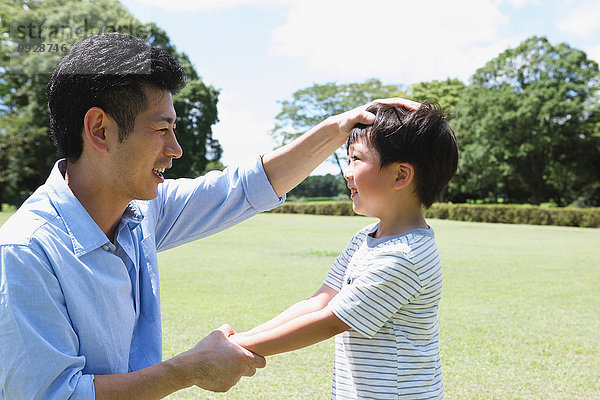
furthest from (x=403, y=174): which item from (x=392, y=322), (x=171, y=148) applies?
(x=171, y=148)

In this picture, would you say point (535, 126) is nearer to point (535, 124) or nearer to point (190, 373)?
point (535, 124)

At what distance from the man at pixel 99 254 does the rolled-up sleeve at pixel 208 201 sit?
21 centimetres

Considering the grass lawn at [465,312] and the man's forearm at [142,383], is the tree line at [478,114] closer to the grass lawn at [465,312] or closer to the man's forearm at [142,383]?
the grass lawn at [465,312]

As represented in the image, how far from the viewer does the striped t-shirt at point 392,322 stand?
1938mm

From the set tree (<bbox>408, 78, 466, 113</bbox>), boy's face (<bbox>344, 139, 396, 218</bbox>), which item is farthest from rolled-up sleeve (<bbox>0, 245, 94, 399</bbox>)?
tree (<bbox>408, 78, 466, 113</bbox>)

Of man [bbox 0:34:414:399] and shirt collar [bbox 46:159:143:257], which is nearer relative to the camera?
man [bbox 0:34:414:399]

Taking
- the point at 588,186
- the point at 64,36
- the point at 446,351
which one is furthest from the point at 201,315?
the point at 588,186

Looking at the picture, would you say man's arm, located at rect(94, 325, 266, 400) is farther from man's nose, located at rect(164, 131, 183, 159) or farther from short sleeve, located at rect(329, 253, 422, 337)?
man's nose, located at rect(164, 131, 183, 159)

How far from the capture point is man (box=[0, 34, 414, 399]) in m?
1.60

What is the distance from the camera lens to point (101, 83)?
6.20 feet

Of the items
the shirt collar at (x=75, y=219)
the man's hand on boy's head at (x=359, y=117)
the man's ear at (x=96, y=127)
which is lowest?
the shirt collar at (x=75, y=219)

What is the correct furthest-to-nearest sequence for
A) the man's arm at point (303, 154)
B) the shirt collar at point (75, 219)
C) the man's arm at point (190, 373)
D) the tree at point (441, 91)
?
the tree at point (441, 91) → the man's arm at point (303, 154) → the shirt collar at point (75, 219) → the man's arm at point (190, 373)

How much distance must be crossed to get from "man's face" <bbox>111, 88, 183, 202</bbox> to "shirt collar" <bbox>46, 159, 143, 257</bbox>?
0.58 feet

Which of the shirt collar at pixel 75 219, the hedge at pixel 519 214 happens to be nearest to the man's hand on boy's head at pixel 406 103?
the shirt collar at pixel 75 219
